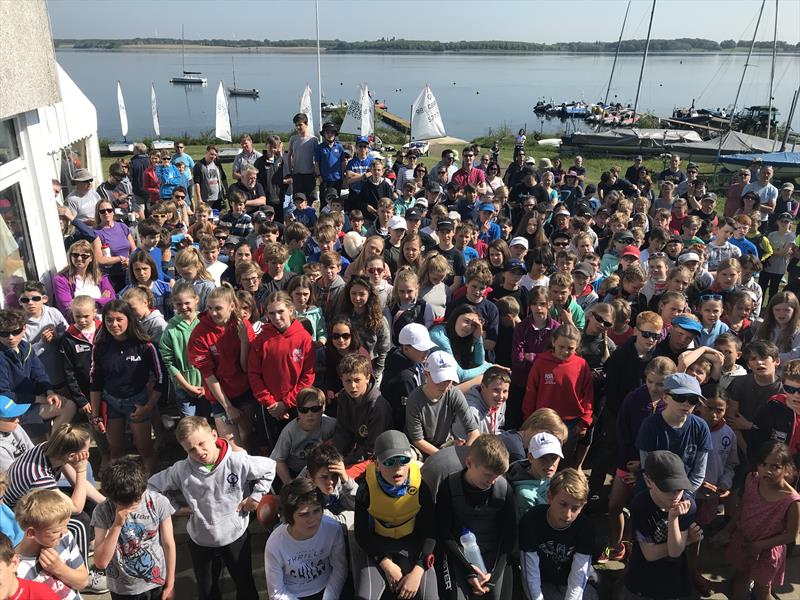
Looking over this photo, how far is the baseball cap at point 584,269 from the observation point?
603cm

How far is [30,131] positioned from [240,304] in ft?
11.1

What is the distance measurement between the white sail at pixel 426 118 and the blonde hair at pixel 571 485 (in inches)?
568

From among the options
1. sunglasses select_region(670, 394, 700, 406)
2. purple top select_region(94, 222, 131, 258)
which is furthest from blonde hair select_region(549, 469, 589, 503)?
purple top select_region(94, 222, 131, 258)

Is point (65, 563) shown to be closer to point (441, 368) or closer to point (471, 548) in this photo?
point (471, 548)

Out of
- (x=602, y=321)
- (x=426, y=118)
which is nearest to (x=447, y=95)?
(x=426, y=118)

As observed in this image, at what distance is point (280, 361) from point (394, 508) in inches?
67.3

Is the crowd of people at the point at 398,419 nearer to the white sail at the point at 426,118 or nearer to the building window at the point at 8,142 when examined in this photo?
the building window at the point at 8,142

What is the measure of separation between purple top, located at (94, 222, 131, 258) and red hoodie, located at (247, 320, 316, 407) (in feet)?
11.1

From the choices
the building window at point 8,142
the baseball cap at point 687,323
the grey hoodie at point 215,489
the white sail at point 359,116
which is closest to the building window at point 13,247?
the building window at point 8,142

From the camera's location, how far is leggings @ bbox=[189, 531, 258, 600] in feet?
12.3

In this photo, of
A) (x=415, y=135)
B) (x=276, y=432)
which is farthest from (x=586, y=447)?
(x=415, y=135)

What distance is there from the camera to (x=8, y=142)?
20.1 feet

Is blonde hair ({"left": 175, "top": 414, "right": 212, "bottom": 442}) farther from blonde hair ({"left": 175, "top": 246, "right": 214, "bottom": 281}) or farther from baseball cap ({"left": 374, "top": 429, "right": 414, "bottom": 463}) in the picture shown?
blonde hair ({"left": 175, "top": 246, "right": 214, "bottom": 281})

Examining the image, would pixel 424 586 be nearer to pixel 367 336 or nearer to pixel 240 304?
pixel 367 336
